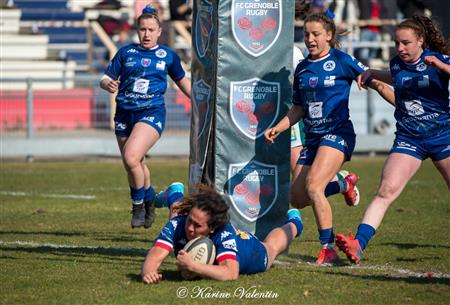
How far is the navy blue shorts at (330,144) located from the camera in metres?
8.53

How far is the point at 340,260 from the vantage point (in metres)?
8.56

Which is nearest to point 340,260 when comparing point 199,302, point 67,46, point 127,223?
point 199,302

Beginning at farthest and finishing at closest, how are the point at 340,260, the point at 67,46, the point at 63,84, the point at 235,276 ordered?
the point at 67,46, the point at 63,84, the point at 340,260, the point at 235,276

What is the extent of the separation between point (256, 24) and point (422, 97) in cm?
156

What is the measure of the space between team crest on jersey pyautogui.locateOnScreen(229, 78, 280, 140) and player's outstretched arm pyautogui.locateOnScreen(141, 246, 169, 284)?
67.6 inches

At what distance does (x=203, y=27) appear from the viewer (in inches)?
348

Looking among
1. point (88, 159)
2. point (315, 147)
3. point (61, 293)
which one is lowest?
point (88, 159)

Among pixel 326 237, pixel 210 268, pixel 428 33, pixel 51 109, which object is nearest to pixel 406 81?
pixel 428 33

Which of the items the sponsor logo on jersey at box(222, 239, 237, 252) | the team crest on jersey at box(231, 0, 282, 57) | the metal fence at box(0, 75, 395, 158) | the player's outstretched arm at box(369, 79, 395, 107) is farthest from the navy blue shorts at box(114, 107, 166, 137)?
the metal fence at box(0, 75, 395, 158)

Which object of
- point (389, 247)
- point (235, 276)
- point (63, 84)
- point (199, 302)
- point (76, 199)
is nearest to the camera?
point (199, 302)

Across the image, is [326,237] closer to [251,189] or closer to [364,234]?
[364,234]

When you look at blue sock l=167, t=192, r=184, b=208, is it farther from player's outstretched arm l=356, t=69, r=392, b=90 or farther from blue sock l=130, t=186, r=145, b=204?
player's outstretched arm l=356, t=69, r=392, b=90

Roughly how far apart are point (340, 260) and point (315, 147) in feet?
3.36

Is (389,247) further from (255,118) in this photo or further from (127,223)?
(127,223)
